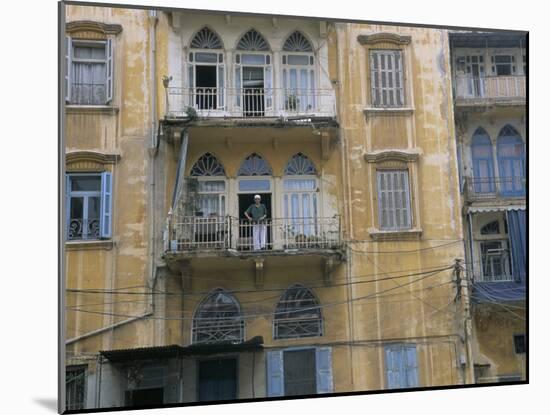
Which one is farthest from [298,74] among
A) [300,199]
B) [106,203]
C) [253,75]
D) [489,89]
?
[106,203]

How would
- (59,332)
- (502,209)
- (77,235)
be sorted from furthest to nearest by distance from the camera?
(502,209) < (77,235) < (59,332)

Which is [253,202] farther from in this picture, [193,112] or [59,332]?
[59,332]

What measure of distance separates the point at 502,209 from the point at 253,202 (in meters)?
2.91

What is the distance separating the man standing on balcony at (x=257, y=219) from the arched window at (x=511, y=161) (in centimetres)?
286

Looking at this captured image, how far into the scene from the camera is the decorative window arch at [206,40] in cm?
702

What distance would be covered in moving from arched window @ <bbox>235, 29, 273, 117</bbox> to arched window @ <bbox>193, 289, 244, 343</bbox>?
79.0 inches

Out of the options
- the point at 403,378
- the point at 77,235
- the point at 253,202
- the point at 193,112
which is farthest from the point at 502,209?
the point at 77,235

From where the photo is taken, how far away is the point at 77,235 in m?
6.34

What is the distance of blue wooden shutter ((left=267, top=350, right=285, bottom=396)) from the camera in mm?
6582

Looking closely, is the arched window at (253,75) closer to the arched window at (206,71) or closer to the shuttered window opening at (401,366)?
the arched window at (206,71)

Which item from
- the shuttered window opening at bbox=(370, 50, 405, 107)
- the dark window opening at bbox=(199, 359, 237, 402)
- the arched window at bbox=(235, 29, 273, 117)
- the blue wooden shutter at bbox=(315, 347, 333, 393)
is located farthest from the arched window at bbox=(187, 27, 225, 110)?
the blue wooden shutter at bbox=(315, 347, 333, 393)

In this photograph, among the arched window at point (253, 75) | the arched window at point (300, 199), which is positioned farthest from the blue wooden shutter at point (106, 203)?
the arched window at point (300, 199)

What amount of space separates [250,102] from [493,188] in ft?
9.86

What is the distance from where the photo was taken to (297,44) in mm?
7223
